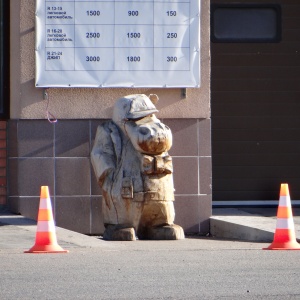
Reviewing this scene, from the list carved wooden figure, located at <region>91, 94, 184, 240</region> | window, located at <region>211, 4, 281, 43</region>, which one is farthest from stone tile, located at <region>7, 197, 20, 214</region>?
window, located at <region>211, 4, 281, 43</region>

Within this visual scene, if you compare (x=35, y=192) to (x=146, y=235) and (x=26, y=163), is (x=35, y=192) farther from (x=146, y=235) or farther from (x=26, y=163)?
(x=146, y=235)

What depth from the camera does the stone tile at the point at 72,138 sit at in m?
13.3

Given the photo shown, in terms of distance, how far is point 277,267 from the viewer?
9.23m

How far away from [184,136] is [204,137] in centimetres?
25

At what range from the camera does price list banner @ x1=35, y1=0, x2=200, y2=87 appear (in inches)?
522

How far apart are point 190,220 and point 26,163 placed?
2.18m

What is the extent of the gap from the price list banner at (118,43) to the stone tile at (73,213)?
1430mm

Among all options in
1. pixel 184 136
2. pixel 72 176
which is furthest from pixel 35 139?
pixel 184 136

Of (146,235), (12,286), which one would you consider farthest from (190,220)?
(12,286)

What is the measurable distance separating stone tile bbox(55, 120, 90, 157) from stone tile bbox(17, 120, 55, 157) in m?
0.10

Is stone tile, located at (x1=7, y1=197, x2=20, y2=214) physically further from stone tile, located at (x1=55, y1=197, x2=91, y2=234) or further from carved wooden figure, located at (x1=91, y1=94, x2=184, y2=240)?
carved wooden figure, located at (x1=91, y1=94, x2=184, y2=240)

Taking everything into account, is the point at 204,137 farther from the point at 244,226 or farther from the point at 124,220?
the point at 124,220

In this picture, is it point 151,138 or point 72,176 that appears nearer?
point 151,138

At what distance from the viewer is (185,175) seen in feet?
44.3
